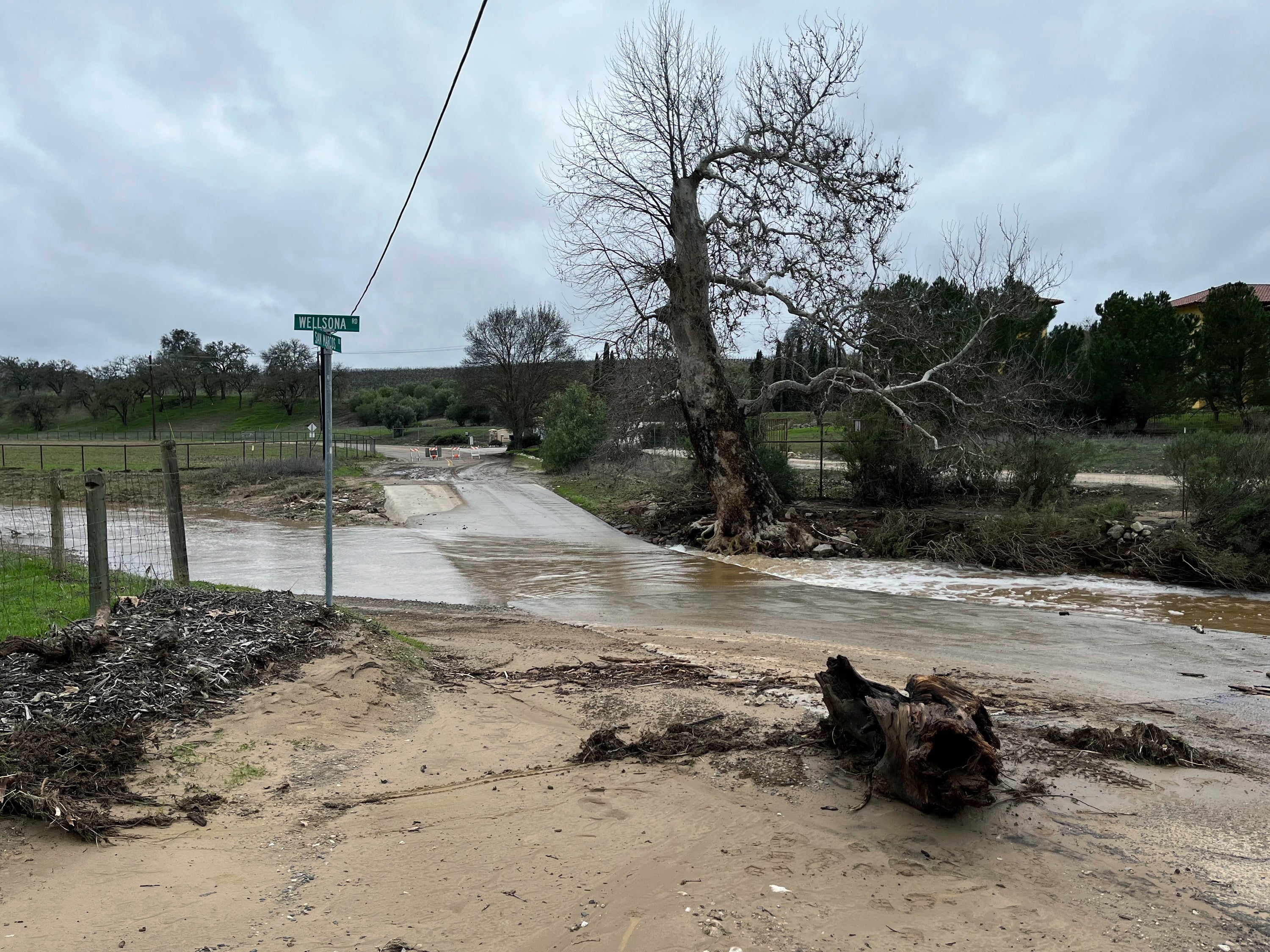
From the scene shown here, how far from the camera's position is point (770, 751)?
225 inches

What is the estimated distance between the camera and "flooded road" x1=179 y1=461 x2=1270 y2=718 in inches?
380

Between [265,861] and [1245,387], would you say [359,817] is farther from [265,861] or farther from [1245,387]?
[1245,387]

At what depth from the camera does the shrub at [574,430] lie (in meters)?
41.2

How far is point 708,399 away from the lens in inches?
787

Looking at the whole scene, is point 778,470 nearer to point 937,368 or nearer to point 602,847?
point 937,368

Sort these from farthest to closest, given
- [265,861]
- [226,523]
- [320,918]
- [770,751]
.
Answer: [226,523], [770,751], [265,861], [320,918]

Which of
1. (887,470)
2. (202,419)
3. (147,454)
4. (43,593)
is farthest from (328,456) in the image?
(202,419)

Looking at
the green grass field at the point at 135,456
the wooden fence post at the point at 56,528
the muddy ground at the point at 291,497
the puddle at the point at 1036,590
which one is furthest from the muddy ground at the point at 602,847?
the green grass field at the point at 135,456

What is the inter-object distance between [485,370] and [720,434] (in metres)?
52.9

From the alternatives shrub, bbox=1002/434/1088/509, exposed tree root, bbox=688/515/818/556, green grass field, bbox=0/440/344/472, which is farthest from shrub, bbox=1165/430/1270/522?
green grass field, bbox=0/440/344/472

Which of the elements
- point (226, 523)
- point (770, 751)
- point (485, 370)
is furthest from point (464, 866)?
point (485, 370)

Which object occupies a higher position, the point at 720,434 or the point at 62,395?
the point at 62,395

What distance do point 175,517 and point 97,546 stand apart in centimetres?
316

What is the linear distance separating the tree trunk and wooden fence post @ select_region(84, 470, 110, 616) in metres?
13.9
